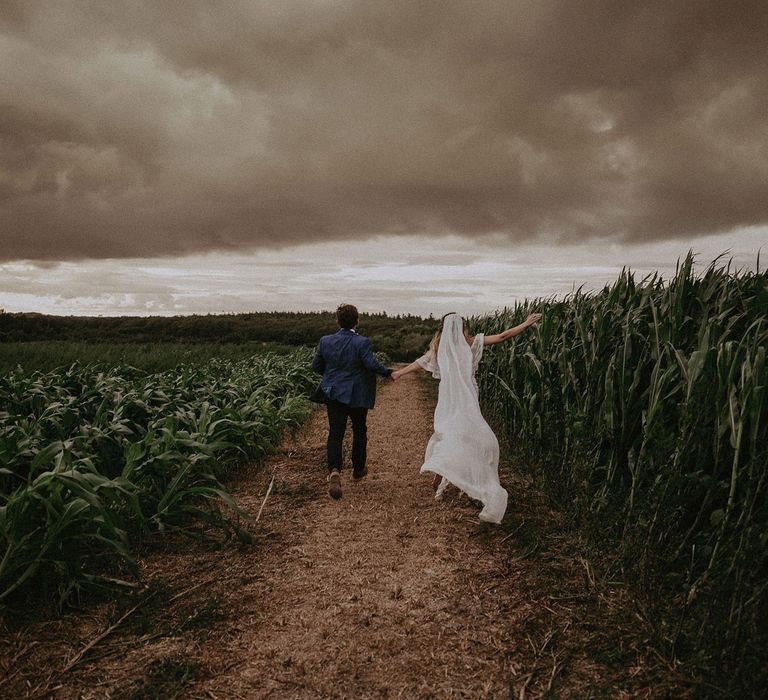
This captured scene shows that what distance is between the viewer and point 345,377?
5332 millimetres

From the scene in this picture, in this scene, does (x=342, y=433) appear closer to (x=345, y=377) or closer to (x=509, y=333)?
(x=345, y=377)

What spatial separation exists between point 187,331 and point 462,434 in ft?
141

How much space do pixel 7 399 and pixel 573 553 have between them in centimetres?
615

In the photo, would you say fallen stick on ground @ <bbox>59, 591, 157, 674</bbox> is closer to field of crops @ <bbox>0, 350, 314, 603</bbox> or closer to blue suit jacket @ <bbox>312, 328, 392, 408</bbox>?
field of crops @ <bbox>0, 350, 314, 603</bbox>

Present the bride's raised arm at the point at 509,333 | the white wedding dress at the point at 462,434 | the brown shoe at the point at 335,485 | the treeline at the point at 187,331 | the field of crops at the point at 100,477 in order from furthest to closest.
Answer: the treeline at the point at 187,331 → the brown shoe at the point at 335,485 → the bride's raised arm at the point at 509,333 → the white wedding dress at the point at 462,434 → the field of crops at the point at 100,477

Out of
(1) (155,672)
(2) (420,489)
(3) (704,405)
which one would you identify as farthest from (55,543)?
(3) (704,405)

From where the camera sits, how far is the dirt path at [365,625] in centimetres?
225

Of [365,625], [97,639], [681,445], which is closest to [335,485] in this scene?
[365,625]

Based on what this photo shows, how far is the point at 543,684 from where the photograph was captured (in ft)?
7.38

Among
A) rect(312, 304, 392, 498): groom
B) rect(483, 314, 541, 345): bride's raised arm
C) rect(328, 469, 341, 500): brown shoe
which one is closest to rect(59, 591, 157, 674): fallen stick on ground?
rect(328, 469, 341, 500): brown shoe

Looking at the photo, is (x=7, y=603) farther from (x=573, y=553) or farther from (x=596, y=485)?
(x=596, y=485)

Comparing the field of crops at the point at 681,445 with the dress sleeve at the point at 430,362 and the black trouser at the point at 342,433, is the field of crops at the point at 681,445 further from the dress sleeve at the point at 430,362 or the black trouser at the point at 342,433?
the black trouser at the point at 342,433

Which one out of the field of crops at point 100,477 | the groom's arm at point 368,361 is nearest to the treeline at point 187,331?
the field of crops at point 100,477

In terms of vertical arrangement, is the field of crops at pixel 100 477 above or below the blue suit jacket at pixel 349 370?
below
